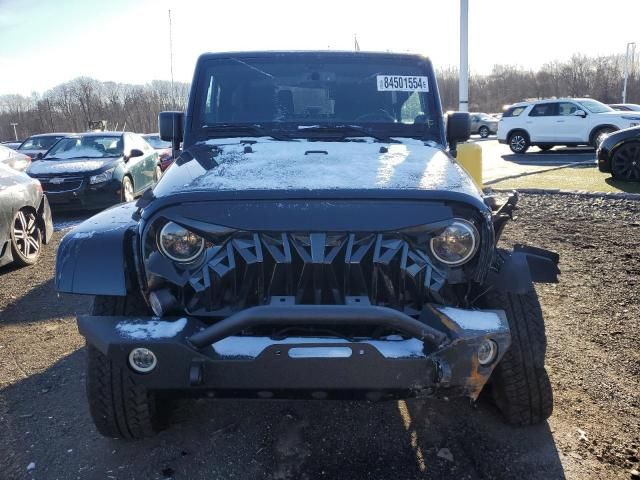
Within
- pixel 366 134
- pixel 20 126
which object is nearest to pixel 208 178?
pixel 366 134

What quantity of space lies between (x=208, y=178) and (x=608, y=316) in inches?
132

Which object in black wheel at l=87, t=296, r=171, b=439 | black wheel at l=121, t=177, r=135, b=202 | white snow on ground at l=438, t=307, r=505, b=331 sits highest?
white snow on ground at l=438, t=307, r=505, b=331

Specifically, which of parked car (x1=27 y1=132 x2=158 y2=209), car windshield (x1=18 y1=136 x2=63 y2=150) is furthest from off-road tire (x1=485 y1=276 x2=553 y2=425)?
Result: car windshield (x1=18 y1=136 x2=63 y2=150)

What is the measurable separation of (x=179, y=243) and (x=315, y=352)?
29.8 inches

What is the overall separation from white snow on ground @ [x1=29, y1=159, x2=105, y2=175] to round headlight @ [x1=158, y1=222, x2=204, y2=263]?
25.8 feet

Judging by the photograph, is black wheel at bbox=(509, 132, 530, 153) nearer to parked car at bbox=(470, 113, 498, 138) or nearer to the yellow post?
the yellow post

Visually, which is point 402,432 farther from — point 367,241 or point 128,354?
point 128,354

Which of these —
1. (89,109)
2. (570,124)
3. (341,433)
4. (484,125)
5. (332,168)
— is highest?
(89,109)

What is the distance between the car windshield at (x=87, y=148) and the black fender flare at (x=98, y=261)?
8412 millimetres

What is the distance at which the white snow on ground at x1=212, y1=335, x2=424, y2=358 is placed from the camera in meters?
2.14

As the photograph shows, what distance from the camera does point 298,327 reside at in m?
2.31

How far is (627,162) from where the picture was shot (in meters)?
10.5

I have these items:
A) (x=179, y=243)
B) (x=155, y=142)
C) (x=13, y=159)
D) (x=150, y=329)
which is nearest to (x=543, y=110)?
(x=155, y=142)

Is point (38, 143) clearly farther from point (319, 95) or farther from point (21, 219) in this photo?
point (319, 95)
